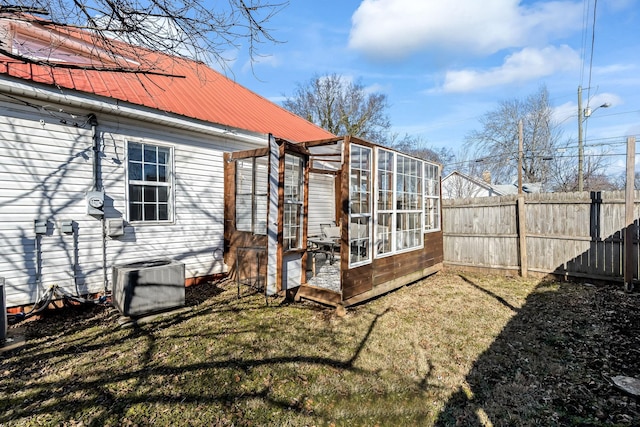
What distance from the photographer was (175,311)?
4.68 metres

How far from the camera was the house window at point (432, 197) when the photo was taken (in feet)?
23.3

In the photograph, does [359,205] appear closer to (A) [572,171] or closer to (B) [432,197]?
(B) [432,197]

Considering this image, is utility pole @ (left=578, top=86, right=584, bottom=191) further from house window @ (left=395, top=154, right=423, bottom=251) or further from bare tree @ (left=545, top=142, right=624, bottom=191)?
house window @ (left=395, top=154, right=423, bottom=251)

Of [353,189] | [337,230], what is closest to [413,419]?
[353,189]

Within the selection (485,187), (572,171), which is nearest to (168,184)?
(485,187)

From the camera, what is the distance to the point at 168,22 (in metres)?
2.90

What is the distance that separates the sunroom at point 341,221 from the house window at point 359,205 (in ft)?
0.05

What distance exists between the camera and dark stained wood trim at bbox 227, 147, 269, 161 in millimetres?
5473

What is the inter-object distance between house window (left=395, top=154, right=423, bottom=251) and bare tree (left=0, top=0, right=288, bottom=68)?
3511 mm

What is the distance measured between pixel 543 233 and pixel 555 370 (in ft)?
15.6

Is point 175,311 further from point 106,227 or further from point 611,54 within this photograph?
point 611,54

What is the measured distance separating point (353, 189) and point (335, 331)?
2134mm

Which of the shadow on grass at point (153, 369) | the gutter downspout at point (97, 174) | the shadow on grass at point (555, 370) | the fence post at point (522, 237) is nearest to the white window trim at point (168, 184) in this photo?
the gutter downspout at point (97, 174)

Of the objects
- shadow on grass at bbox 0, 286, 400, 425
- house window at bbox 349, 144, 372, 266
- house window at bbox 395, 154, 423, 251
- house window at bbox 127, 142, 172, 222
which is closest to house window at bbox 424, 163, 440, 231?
house window at bbox 395, 154, 423, 251
